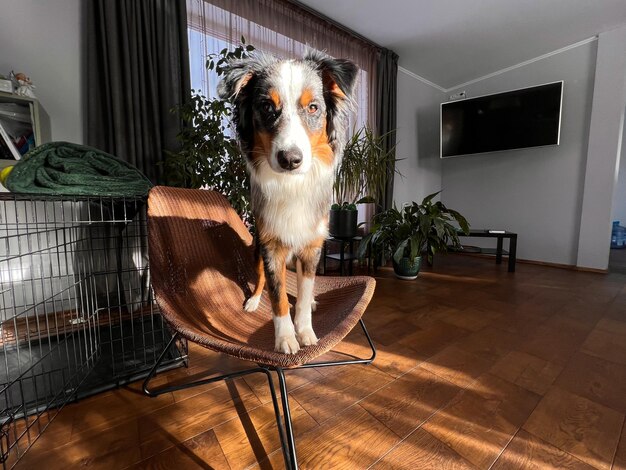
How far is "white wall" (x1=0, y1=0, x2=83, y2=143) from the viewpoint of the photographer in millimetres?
1812

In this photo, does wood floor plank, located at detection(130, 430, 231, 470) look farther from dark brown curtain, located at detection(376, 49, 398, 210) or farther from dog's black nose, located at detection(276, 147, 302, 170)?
dark brown curtain, located at detection(376, 49, 398, 210)

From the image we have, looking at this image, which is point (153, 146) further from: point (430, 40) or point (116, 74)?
point (430, 40)

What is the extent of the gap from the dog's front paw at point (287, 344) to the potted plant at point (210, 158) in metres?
1.16

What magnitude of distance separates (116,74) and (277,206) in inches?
74.7

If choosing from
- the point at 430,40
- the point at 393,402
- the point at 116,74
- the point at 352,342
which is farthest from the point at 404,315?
the point at 430,40

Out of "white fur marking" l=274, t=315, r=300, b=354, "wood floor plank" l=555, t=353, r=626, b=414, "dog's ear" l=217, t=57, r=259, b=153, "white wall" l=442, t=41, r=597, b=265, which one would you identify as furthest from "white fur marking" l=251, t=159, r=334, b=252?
"white wall" l=442, t=41, r=597, b=265

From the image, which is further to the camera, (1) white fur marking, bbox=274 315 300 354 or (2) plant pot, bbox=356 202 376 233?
(2) plant pot, bbox=356 202 376 233

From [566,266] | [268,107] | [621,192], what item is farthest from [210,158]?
[621,192]

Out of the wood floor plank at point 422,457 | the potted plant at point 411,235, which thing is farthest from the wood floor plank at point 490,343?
the potted plant at point 411,235

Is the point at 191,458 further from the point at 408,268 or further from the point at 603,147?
the point at 603,147

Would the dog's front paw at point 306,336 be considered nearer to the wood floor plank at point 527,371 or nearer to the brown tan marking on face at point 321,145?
the brown tan marking on face at point 321,145

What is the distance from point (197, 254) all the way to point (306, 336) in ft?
2.03

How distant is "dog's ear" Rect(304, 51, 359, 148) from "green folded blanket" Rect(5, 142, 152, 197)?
3.26 ft

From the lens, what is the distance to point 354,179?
2.99 meters
